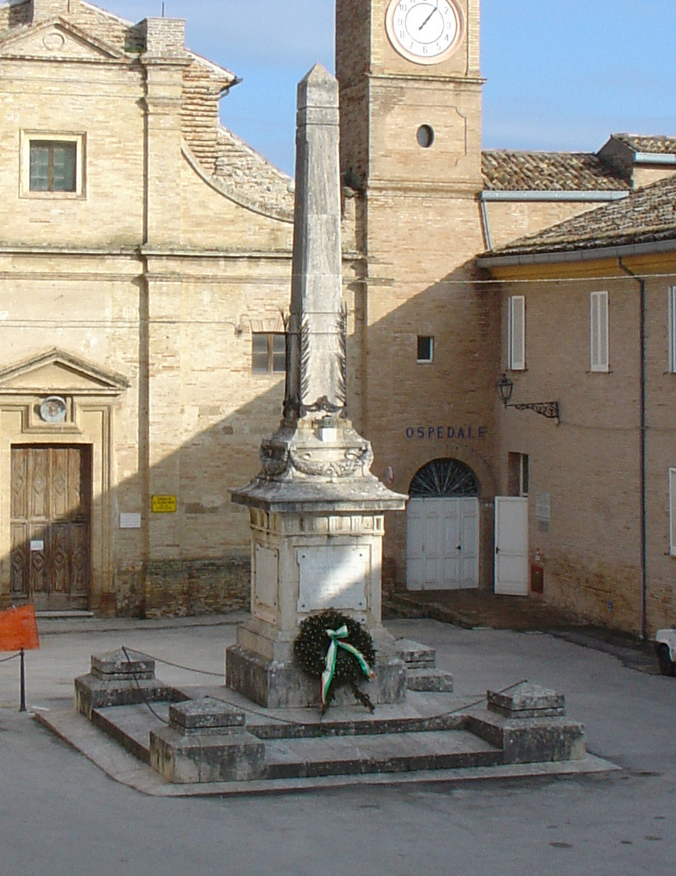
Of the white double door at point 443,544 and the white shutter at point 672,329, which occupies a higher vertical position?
the white shutter at point 672,329

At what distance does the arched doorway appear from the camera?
26.8 m

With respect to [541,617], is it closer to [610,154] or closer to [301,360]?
[610,154]

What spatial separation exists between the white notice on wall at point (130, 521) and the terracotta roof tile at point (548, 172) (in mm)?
8170

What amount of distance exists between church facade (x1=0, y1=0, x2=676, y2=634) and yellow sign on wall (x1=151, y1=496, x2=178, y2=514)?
0.10 feet

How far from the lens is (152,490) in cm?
2533

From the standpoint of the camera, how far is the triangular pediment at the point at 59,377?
24641 millimetres

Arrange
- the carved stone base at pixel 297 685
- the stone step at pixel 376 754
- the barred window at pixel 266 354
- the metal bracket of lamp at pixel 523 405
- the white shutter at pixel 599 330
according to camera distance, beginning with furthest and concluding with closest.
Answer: the barred window at pixel 266 354 < the metal bracket of lamp at pixel 523 405 < the white shutter at pixel 599 330 < the carved stone base at pixel 297 685 < the stone step at pixel 376 754

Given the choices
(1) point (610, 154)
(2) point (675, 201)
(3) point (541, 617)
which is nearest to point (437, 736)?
(3) point (541, 617)

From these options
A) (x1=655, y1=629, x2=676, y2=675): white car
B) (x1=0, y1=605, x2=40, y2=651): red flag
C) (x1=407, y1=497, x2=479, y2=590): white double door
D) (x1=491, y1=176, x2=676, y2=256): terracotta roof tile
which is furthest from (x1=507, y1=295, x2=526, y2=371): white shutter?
(x1=0, y1=605, x2=40, y2=651): red flag

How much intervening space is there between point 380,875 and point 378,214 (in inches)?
659

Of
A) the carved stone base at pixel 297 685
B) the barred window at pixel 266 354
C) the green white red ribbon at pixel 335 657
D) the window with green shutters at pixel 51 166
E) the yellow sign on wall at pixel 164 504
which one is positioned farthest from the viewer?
the barred window at pixel 266 354

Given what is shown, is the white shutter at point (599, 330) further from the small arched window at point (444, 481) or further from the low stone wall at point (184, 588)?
the low stone wall at point (184, 588)

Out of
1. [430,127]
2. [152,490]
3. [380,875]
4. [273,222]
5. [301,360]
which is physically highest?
[430,127]

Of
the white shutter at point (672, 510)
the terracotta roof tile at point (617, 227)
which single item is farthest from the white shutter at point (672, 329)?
the white shutter at point (672, 510)
